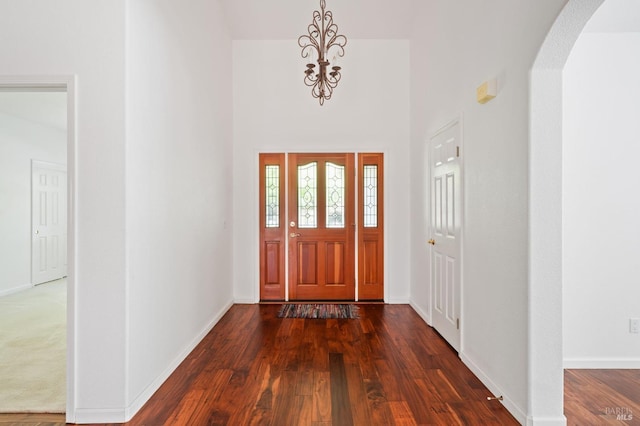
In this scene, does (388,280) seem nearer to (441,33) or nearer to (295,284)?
(295,284)

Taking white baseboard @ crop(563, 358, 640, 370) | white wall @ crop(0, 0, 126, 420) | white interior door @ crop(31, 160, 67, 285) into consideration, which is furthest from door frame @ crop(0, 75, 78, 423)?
white interior door @ crop(31, 160, 67, 285)

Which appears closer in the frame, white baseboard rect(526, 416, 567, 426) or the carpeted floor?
white baseboard rect(526, 416, 567, 426)

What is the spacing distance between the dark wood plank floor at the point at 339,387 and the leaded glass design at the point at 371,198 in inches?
68.7

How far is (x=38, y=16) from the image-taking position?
6.98 feet

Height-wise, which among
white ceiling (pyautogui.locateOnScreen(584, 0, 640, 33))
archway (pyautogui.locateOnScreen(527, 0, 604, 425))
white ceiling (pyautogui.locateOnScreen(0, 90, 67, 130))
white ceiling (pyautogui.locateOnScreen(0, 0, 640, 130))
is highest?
white ceiling (pyautogui.locateOnScreen(0, 0, 640, 130))

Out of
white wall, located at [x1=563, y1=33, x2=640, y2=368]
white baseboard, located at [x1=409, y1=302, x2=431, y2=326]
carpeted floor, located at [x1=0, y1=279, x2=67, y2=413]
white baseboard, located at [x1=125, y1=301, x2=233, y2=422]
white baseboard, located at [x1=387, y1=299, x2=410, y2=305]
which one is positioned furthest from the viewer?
white baseboard, located at [x1=387, y1=299, x2=410, y2=305]

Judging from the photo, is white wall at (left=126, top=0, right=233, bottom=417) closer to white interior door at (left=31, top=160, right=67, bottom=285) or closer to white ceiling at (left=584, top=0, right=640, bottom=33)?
white ceiling at (left=584, top=0, right=640, bottom=33)

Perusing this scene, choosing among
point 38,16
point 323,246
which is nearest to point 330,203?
point 323,246

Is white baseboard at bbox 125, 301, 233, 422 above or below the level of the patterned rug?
above

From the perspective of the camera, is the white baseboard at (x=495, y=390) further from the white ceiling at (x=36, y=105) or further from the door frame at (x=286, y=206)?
the white ceiling at (x=36, y=105)

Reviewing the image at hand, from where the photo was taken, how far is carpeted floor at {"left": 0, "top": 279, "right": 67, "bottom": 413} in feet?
7.63

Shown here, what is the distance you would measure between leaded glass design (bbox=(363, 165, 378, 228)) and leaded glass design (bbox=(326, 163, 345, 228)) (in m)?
0.33

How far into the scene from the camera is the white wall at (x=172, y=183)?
2275 mm

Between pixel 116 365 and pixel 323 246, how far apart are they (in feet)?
10.3
